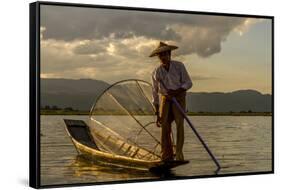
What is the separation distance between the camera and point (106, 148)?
6.36 metres

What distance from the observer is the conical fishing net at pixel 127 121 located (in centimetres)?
635

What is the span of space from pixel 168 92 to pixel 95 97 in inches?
25.4

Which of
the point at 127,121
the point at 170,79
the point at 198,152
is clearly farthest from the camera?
the point at 198,152

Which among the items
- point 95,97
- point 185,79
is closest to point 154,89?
point 185,79

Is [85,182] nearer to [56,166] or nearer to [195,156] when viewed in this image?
[56,166]

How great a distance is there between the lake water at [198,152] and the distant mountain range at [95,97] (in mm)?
86

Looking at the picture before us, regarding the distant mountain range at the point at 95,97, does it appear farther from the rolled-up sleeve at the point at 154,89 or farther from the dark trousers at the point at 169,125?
the rolled-up sleeve at the point at 154,89

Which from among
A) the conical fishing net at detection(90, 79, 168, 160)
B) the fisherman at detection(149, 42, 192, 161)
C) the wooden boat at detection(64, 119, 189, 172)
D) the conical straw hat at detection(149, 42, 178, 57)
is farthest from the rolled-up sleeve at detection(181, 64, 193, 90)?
the wooden boat at detection(64, 119, 189, 172)

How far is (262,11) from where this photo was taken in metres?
7.20

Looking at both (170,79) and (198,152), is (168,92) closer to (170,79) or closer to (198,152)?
(170,79)

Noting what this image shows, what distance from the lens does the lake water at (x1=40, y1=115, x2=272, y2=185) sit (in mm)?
6109

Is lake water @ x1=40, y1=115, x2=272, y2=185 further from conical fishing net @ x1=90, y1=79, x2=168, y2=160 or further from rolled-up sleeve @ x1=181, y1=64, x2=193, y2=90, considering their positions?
rolled-up sleeve @ x1=181, y1=64, x2=193, y2=90

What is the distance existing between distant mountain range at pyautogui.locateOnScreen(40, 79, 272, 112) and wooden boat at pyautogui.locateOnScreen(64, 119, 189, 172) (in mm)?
176

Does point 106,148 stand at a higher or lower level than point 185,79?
lower
